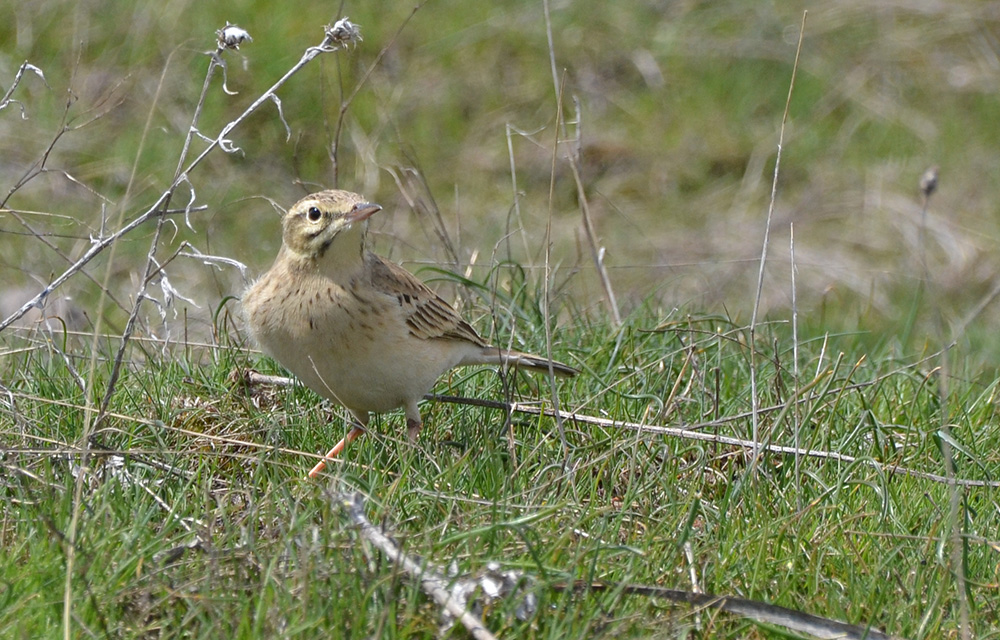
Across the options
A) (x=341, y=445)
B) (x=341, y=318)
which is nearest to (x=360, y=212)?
(x=341, y=318)

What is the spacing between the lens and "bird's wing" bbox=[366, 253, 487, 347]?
508cm

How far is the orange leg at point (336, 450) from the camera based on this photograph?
4.31 metres

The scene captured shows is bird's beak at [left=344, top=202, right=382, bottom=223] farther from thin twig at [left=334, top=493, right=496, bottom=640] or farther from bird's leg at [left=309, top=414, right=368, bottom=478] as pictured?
thin twig at [left=334, top=493, right=496, bottom=640]

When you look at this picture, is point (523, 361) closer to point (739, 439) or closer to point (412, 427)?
point (412, 427)

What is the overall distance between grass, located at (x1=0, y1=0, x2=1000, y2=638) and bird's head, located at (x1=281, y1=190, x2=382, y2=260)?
1.85ft

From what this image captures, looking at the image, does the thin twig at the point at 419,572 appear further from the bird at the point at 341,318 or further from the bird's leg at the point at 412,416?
the bird's leg at the point at 412,416

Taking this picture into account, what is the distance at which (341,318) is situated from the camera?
475 centimetres

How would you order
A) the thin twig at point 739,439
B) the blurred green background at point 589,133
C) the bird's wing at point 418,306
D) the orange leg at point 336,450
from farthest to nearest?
1. the blurred green background at point 589,133
2. the bird's wing at point 418,306
3. the thin twig at point 739,439
4. the orange leg at point 336,450

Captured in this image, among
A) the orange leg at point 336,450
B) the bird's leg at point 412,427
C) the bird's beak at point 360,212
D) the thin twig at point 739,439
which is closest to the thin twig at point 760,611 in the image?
the thin twig at point 739,439

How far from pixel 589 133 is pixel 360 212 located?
22.5ft

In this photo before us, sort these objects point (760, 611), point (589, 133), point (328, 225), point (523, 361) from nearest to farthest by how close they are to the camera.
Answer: point (760, 611)
point (328, 225)
point (523, 361)
point (589, 133)

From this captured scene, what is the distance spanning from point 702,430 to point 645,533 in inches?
42.5

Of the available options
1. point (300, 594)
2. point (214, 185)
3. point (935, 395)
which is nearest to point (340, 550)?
point (300, 594)

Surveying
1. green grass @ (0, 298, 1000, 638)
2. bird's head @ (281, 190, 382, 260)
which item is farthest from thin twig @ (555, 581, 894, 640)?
bird's head @ (281, 190, 382, 260)
